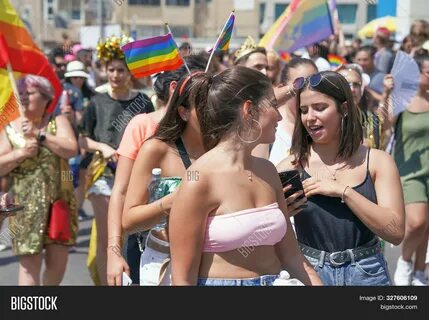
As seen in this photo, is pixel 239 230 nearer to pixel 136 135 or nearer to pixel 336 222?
pixel 336 222

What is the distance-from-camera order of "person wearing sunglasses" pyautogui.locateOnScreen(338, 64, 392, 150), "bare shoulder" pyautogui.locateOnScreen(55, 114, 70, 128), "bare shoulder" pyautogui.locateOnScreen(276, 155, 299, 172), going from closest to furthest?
"bare shoulder" pyautogui.locateOnScreen(276, 155, 299, 172) < "person wearing sunglasses" pyautogui.locateOnScreen(338, 64, 392, 150) < "bare shoulder" pyautogui.locateOnScreen(55, 114, 70, 128)

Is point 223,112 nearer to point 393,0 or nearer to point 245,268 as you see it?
point 245,268

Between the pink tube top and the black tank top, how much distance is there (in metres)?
0.68

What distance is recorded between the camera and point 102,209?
6938 mm

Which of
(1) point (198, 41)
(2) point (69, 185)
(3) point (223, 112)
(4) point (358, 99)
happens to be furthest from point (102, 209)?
(1) point (198, 41)

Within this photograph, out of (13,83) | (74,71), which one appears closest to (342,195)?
(13,83)

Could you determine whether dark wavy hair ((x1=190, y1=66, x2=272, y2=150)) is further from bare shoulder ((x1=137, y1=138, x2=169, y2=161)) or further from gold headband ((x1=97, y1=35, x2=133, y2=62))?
gold headband ((x1=97, y1=35, x2=133, y2=62))

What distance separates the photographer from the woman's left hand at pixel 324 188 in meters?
3.99

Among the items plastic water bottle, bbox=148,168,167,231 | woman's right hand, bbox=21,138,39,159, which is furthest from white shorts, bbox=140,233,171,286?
woman's right hand, bbox=21,138,39,159

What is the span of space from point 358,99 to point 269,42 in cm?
230

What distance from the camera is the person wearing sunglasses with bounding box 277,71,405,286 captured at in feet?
13.2

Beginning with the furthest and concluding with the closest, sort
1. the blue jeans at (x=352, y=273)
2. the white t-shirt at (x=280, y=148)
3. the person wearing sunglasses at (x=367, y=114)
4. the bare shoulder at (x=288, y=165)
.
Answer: the person wearing sunglasses at (x=367, y=114) < the white t-shirt at (x=280, y=148) < the bare shoulder at (x=288, y=165) < the blue jeans at (x=352, y=273)

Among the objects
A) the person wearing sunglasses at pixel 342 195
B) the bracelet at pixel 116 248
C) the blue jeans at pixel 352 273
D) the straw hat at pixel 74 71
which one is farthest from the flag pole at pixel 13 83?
the straw hat at pixel 74 71

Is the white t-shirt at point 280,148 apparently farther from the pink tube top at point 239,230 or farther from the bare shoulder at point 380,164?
the pink tube top at point 239,230
